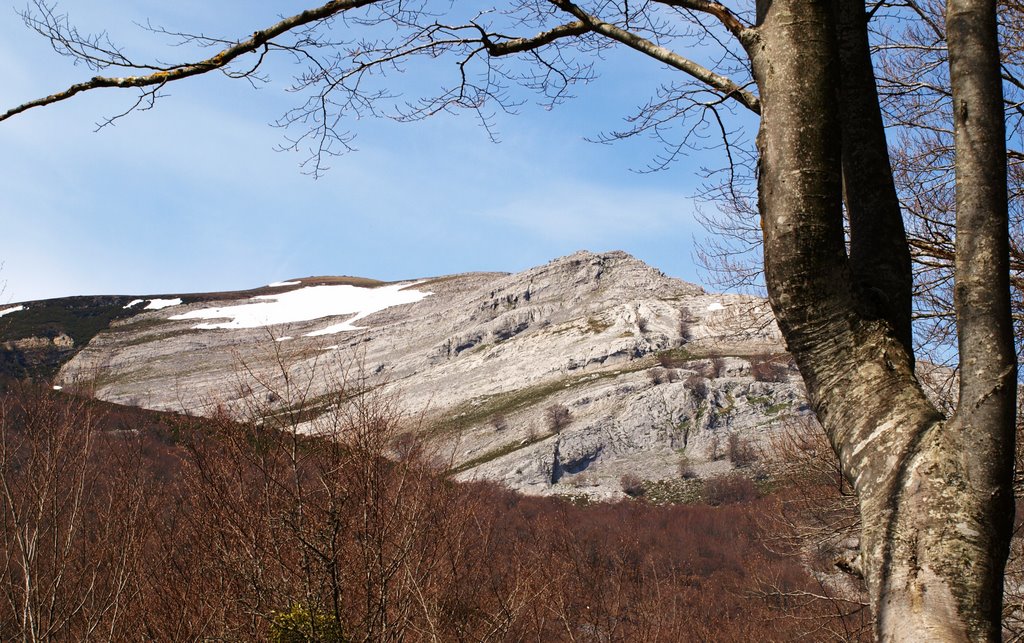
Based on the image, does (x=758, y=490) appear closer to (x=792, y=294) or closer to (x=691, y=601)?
(x=691, y=601)

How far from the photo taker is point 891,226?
2582 millimetres

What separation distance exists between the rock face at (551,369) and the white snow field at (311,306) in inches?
102

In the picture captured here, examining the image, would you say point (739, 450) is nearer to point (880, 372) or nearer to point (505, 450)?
point (505, 450)

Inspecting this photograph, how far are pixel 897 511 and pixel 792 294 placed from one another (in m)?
0.66

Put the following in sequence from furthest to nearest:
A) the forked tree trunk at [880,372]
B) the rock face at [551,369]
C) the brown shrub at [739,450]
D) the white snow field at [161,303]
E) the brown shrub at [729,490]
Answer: the white snow field at [161,303], the rock face at [551,369], the brown shrub at [739,450], the brown shrub at [729,490], the forked tree trunk at [880,372]

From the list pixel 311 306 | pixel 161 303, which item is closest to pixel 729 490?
pixel 311 306

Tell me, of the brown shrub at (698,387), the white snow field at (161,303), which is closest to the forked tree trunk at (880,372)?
the brown shrub at (698,387)

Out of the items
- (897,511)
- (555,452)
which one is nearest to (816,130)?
(897,511)

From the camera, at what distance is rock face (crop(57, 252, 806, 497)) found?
252 ft

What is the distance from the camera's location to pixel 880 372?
227 cm

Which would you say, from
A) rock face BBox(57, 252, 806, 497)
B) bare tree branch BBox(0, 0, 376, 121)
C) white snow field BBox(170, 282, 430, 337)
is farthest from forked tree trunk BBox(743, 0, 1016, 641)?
white snow field BBox(170, 282, 430, 337)

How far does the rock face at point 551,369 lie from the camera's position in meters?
76.9

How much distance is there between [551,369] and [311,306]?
50.7 meters

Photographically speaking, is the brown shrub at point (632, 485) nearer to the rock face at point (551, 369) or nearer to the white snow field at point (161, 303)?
the rock face at point (551, 369)
